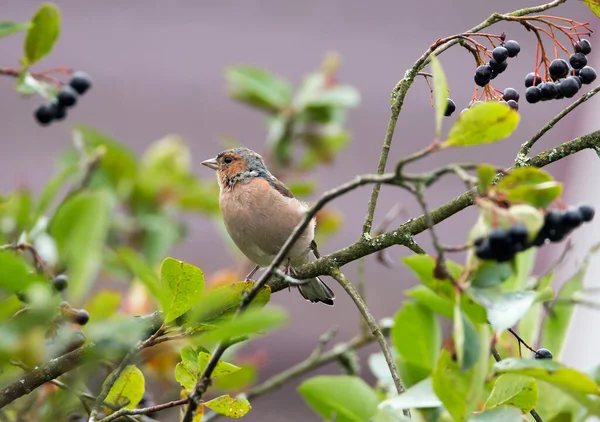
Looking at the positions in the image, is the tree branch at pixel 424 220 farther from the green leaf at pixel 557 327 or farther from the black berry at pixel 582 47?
the green leaf at pixel 557 327

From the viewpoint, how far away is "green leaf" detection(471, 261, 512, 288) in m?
1.68

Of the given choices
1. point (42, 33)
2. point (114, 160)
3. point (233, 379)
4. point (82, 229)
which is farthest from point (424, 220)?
point (114, 160)

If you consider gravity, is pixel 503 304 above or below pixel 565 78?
below

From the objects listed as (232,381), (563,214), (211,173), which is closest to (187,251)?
(211,173)

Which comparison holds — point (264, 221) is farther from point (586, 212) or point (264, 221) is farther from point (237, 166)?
point (586, 212)

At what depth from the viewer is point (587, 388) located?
171 cm

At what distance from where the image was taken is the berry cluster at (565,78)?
8.20 feet

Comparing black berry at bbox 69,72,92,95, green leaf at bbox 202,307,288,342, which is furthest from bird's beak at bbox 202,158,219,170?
green leaf at bbox 202,307,288,342

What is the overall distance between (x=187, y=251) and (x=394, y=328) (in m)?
5.07

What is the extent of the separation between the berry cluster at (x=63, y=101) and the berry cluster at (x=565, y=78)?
1828mm

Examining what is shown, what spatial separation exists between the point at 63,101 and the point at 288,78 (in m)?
4.69

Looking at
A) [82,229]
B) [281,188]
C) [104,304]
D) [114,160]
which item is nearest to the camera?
[82,229]

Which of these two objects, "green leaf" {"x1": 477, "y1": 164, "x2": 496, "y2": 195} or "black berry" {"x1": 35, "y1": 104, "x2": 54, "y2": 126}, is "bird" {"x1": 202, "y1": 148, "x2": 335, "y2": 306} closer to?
"black berry" {"x1": 35, "y1": 104, "x2": 54, "y2": 126}

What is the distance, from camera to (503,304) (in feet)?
5.50
